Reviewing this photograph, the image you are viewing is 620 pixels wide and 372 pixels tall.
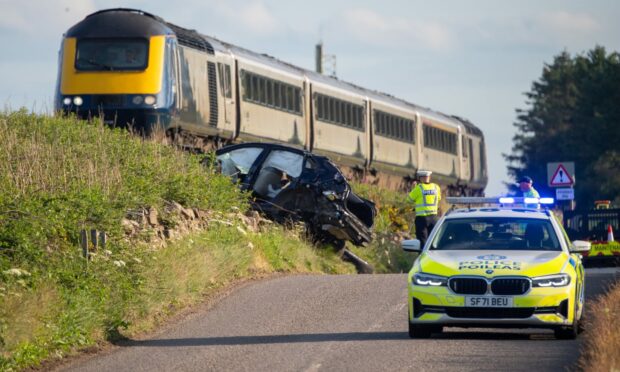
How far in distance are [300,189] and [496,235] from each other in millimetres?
10985

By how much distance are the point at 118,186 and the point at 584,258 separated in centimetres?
1505

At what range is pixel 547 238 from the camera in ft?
56.1

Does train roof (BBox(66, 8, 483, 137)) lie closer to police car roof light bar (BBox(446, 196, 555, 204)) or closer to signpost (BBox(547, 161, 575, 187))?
signpost (BBox(547, 161, 575, 187))

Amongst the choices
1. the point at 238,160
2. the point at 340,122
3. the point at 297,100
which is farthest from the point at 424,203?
the point at 340,122

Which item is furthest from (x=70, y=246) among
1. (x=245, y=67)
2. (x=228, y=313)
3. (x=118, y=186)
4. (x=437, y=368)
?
(x=245, y=67)

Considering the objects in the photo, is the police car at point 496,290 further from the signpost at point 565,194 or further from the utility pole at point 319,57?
the utility pole at point 319,57

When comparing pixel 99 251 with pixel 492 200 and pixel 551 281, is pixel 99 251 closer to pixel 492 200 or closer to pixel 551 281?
pixel 492 200

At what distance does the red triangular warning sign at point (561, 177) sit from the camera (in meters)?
39.0

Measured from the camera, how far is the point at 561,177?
128 feet

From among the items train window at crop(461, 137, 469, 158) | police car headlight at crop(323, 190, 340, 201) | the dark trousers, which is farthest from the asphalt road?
train window at crop(461, 137, 469, 158)

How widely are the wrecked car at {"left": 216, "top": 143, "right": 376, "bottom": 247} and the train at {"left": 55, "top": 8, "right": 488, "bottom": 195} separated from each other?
2.79 metres

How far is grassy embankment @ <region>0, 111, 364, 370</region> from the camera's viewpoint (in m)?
15.8

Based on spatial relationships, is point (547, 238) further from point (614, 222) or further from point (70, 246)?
point (614, 222)

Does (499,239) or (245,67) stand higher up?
(245,67)
